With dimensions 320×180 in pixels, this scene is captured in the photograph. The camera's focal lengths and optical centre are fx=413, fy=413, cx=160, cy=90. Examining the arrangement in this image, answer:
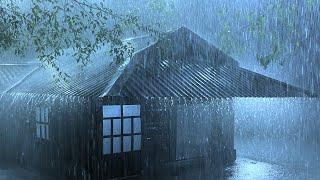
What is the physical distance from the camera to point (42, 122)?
15.1 metres

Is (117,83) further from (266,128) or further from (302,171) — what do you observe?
(266,128)

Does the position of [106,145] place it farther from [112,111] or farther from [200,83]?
[200,83]

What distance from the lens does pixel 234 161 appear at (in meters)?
17.3

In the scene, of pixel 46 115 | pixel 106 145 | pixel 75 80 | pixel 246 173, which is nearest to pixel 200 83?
pixel 246 173

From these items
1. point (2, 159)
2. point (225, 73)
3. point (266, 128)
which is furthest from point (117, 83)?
point (266, 128)

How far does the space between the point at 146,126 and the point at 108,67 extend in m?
2.53

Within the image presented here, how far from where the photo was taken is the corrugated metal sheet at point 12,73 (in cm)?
1847

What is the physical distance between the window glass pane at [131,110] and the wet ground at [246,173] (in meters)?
2.62

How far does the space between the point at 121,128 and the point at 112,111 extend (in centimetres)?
64

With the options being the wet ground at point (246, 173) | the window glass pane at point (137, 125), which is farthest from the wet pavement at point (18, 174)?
the window glass pane at point (137, 125)

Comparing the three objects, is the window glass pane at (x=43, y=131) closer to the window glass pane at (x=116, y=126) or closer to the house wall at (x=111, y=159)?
the house wall at (x=111, y=159)

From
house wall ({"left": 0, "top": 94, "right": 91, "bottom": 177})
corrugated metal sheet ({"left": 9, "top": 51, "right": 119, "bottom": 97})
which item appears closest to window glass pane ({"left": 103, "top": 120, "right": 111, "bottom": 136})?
house wall ({"left": 0, "top": 94, "right": 91, "bottom": 177})

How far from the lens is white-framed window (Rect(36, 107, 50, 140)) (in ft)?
48.6

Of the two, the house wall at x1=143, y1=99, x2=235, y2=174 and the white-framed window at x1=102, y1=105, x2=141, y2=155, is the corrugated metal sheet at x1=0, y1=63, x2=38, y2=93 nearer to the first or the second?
the white-framed window at x1=102, y1=105, x2=141, y2=155
